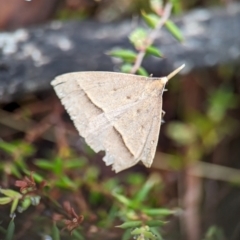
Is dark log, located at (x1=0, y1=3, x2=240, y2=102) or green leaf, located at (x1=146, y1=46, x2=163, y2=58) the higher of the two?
green leaf, located at (x1=146, y1=46, x2=163, y2=58)

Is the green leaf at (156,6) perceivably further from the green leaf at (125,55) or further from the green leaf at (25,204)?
the green leaf at (25,204)

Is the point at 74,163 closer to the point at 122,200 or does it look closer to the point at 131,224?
the point at 122,200

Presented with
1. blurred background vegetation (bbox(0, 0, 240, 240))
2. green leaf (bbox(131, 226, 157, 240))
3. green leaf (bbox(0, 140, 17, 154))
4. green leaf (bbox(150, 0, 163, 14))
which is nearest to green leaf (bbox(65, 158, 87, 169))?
blurred background vegetation (bbox(0, 0, 240, 240))

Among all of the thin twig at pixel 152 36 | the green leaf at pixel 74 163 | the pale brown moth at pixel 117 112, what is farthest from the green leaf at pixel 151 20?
the green leaf at pixel 74 163

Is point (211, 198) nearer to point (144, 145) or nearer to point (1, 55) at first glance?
point (144, 145)

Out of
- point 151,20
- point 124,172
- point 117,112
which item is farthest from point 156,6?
point 124,172

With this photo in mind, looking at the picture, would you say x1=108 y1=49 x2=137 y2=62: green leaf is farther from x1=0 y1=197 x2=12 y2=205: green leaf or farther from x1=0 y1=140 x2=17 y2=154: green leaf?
x1=0 y1=197 x2=12 y2=205: green leaf
